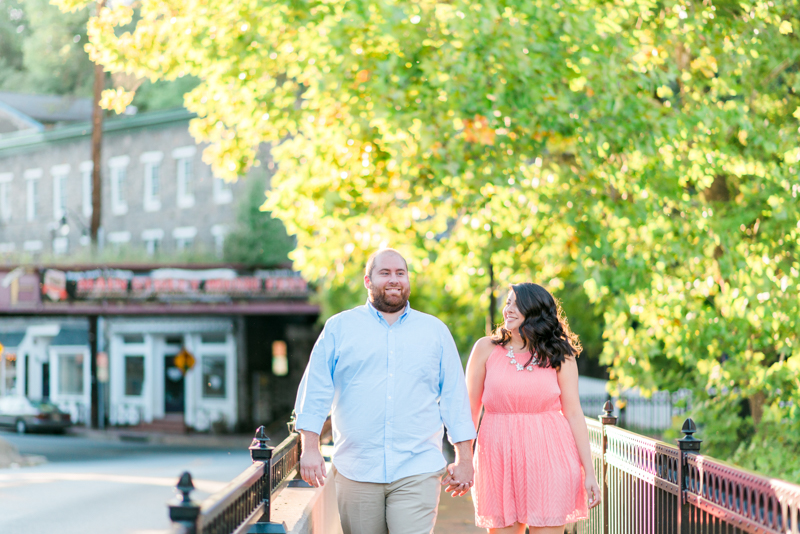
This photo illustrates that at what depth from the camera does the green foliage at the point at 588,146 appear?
9758mm

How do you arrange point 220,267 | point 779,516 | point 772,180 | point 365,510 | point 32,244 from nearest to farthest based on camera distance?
1. point 779,516
2. point 365,510
3. point 772,180
4. point 220,267
5. point 32,244

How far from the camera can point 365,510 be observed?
14.1 ft

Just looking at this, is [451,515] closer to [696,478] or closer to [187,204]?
[696,478]

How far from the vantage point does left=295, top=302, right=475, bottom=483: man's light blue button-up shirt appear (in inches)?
169

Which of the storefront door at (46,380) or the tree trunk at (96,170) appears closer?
the tree trunk at (96,170)

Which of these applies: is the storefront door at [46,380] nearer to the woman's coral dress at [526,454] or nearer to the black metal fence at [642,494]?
the black metal fence at [642,494]

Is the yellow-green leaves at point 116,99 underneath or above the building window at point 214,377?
above

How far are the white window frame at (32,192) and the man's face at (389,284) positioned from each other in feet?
136

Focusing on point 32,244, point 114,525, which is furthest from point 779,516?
point 32,244

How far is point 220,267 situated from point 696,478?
29529mm

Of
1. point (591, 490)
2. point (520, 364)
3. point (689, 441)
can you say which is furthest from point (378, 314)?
point (689, 441)

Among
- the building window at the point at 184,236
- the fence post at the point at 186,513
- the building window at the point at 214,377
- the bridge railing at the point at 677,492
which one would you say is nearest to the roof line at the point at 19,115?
the building window at the point at 184,236

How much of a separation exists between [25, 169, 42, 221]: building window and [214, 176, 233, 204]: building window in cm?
1093

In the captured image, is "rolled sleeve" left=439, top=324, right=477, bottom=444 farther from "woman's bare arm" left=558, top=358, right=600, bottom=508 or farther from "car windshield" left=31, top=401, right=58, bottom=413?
"car windshield" left=31, top=401, right=58, bottom=413
